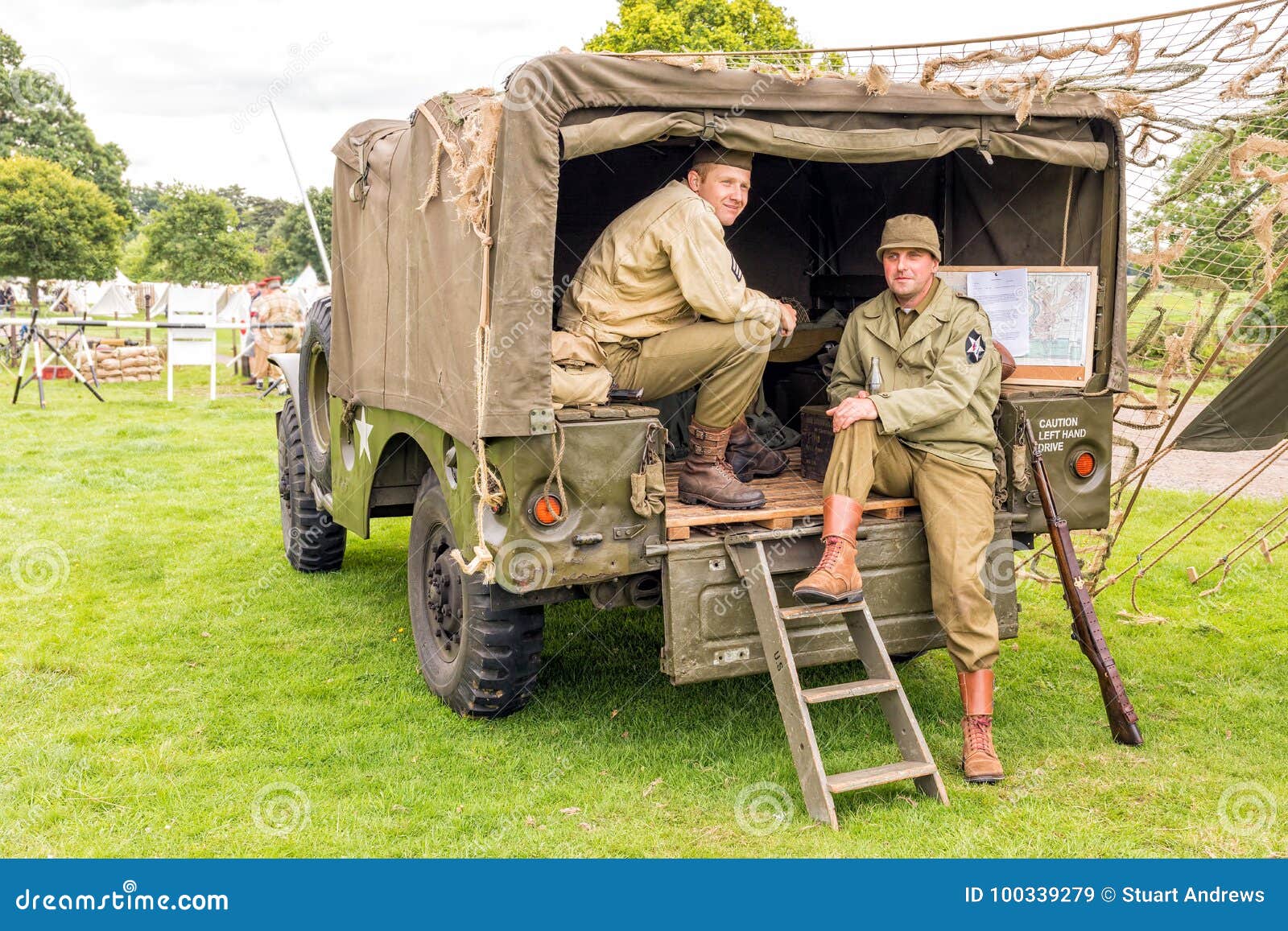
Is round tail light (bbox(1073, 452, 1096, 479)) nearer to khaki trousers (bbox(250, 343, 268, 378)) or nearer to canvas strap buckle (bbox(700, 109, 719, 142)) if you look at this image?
canvas strap buckle (bbox(700, 109, 719, 142))

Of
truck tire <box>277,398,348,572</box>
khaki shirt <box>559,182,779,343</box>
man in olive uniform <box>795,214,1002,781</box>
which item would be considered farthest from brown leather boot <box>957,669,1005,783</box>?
truck tire <box>277,398,348,572</box>

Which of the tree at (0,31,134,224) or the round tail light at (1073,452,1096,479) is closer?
the round tail light at (1073,452,1096,479)

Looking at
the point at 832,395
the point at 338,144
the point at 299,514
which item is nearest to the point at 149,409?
the point at 299,514

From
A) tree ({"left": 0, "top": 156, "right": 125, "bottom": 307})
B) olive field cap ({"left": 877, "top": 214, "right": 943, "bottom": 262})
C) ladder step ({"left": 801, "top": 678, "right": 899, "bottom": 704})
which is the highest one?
tree ({"left": 0, "top": 156, "right": 125, "bottom": 307})

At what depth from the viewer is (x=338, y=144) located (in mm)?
6090

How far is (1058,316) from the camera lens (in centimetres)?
520

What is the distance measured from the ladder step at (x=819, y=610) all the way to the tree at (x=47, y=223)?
32.7m

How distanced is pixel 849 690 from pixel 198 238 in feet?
156

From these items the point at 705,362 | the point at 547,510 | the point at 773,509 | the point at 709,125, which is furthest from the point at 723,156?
the point at 547,510

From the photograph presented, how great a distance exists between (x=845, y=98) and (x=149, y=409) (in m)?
14.4

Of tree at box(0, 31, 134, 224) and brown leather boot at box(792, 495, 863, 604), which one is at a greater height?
tree at box(0, 31, 134, 224)

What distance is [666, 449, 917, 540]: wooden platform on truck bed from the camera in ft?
14.5

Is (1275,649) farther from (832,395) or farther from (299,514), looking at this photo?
(299,514)

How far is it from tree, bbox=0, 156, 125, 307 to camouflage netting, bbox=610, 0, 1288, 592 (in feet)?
106
